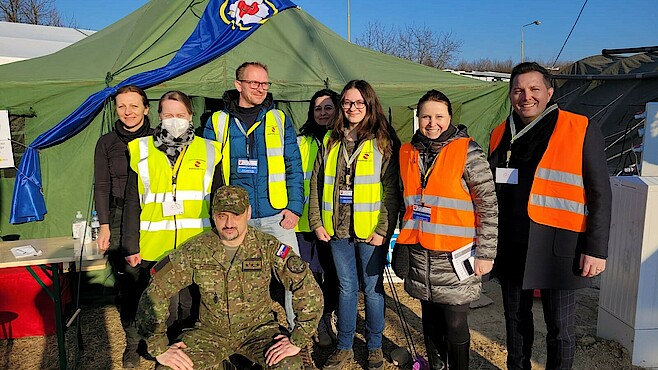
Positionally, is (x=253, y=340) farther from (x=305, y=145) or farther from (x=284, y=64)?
(x=284, y=64)

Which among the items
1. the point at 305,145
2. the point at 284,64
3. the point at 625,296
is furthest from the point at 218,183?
the point at 625,296

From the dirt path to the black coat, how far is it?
1114 millimetres

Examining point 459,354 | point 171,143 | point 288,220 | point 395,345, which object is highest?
point 171,143

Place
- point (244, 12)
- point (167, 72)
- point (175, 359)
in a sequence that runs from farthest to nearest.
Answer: point (244, 12), point (167, 72), point (175, 359)

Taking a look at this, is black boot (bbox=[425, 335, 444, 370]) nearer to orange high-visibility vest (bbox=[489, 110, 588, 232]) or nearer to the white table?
orange high-visibility vest (bbox=[489, 110, 588, 232])

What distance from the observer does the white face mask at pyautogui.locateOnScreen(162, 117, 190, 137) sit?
2.62 metres

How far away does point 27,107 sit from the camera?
158 inches

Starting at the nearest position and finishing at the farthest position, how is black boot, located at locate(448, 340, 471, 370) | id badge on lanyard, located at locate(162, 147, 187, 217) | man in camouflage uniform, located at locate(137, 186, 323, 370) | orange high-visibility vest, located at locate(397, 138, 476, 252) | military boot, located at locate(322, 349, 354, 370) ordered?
man in camouflage uniform, located at locate(137, 186, 323, 370)
orange high-visibility vest, located at locate(397, 138, 476, 252)
black boot, located at locate(448, 340, 471, 370)
id badge on lanyard, located at locate(162, 147, 187, 217)
military boot, located at locate(322, 349, 354, 370)

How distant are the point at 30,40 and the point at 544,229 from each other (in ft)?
47.2

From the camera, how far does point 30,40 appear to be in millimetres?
12883

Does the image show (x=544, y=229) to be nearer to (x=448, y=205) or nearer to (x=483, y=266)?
(x=483, y=266)

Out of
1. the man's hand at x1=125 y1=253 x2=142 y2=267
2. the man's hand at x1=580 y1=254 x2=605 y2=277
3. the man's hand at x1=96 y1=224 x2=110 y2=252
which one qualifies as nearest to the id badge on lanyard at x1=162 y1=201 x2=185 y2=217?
the man's hand at x1=125 y1=253 x2=142 y2=267

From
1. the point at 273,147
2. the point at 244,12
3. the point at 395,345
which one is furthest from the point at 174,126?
the point at 244,12

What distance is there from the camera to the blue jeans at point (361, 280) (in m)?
2.80
